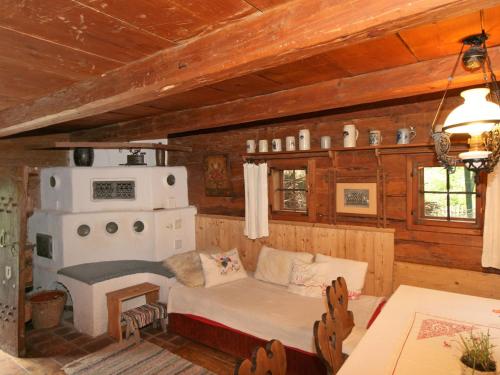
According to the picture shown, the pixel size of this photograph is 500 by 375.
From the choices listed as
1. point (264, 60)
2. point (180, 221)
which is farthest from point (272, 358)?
point (180, 221)

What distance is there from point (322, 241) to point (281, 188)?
0.85 metres

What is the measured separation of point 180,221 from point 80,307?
1.65 m

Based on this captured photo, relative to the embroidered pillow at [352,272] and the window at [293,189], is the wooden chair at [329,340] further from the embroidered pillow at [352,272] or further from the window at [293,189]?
the window at [293,189]

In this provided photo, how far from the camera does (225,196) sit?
4.72 meters

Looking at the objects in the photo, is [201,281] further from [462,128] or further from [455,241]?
[462,128]

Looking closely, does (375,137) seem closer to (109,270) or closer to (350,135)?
(350,135)

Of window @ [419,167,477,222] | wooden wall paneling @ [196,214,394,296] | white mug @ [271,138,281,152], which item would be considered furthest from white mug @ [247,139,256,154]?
window @ [419,167,477,222]

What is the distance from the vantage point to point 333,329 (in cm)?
182

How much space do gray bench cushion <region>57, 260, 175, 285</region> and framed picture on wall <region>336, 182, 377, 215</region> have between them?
215 cm

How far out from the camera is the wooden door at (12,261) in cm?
345

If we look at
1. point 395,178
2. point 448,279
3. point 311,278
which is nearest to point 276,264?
point 311,278

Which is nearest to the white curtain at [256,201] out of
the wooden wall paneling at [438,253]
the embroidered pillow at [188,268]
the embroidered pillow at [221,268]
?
the embroidered pillow at [221,268]

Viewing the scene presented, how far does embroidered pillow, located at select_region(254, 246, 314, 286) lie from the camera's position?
12.6 feet

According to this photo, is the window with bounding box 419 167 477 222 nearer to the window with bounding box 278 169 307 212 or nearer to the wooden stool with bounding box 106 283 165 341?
the window with bounding box 278 169 307 212
